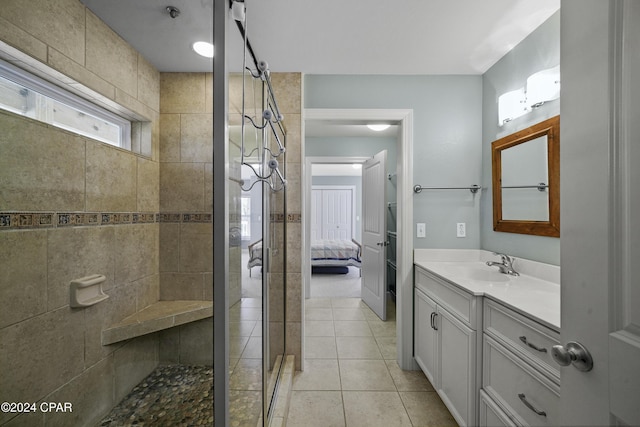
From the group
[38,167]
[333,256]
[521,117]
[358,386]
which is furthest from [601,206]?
[333,256]

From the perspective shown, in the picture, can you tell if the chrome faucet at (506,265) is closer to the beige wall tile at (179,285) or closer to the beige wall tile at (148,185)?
the beige wall tile at (179,285)

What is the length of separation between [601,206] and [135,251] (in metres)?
1.84

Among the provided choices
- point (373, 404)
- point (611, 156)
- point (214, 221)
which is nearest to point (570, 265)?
point (611, 156)

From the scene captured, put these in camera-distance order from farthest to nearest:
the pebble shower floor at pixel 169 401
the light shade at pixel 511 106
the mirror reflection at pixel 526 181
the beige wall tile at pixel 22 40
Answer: the light shade at pixel 511 106, the mirror reflection at pixel 526 181, the pebble shower floor at pixel 169 401, the beige wall tile at pixel 22 40

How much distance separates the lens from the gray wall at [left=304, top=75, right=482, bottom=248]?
215 cm

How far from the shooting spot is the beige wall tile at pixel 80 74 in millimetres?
1018

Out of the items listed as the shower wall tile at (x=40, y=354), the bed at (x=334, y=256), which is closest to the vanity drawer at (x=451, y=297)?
the shower wall tile at (x=40, y=354)

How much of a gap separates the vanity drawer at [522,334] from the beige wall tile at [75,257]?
189 centimetres

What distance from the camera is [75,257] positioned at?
42.6 inches

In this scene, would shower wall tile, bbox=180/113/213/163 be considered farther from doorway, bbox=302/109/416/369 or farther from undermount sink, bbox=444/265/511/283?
undermount sink, bbox=444/265/511/283

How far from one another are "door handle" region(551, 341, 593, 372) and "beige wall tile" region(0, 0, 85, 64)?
1994mm

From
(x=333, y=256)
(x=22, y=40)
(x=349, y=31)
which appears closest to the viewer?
(x=22, y=40)

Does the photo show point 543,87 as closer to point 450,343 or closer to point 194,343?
point 450,343

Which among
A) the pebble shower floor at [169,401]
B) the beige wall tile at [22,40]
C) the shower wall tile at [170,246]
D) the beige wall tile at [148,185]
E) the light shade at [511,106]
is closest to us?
the beige wall tile at [22,40]
